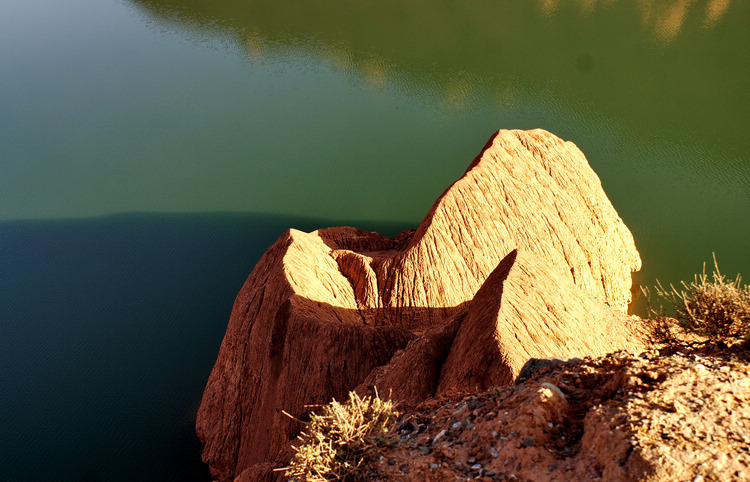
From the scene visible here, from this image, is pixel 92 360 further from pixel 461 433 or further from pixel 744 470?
pixel 744 470

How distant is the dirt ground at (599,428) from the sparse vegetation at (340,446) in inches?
5.9

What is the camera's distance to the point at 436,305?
13477 millimetres

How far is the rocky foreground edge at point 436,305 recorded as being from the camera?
9.41 metres

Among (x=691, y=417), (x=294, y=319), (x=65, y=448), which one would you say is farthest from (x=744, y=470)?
(x=65, y=448)

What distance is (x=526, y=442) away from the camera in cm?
499

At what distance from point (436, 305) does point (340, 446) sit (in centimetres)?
827

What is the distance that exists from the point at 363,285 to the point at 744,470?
32.7 ft

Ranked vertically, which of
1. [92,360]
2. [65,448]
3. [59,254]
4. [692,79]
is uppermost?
[692,79]

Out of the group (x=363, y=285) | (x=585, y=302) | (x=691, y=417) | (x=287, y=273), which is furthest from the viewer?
(x=363, y=285)

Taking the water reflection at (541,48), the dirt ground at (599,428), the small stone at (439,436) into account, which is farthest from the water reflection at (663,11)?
the small stone at (439,436)

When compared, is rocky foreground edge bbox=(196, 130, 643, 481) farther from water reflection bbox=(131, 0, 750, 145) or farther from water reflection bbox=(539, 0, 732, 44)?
water reflection bbox=(539, 0, 732, 44)

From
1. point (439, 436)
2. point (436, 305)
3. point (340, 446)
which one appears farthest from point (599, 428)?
point (436, 305)

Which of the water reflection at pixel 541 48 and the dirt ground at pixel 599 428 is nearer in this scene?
the dirt ground at pixel 599 428

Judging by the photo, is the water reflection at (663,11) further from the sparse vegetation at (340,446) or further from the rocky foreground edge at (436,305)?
the sparse vegetation at (340,446)
